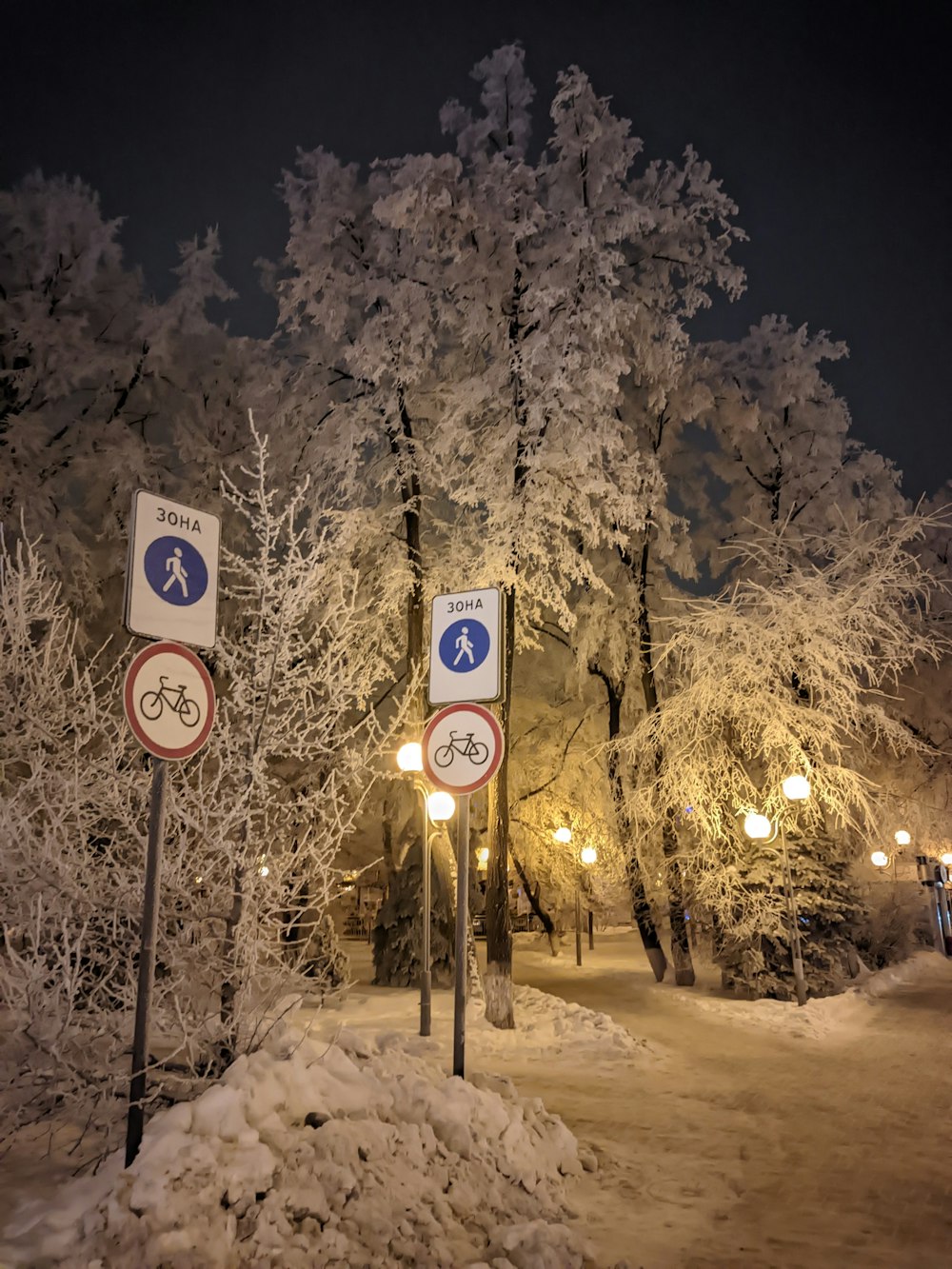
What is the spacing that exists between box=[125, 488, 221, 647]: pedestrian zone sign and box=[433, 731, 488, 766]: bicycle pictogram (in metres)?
2.03

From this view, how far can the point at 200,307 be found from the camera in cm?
1927

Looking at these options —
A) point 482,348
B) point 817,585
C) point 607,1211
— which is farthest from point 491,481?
point 607,1211

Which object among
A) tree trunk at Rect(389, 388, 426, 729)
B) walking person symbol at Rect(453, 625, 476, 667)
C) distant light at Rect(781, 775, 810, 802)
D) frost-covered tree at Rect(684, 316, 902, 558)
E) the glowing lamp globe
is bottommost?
the glowing lamp globe

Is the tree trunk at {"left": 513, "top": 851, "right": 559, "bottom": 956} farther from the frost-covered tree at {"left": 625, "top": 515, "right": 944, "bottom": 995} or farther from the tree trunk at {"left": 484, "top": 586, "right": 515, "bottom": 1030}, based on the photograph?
the tree trunk at {"left": 484, "top": 586, "right": 515, "bottom": 1030}

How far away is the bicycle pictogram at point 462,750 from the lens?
254 inches

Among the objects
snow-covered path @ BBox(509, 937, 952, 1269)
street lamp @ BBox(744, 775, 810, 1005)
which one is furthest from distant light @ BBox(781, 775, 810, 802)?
snow-covered path @ BBox(509, 937, 952, 1269)

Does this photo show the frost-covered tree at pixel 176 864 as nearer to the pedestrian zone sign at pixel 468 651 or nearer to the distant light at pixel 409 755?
the pedestrian zone sign at pixel 468 651

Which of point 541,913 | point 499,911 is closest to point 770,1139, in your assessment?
point 499,911

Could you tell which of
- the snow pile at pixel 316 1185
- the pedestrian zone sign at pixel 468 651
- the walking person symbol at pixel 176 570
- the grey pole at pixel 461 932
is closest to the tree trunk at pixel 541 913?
the grey pole at pixel 461 932

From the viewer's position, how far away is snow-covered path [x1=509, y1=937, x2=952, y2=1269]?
17.2ft

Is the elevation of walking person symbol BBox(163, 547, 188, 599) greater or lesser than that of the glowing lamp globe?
greater

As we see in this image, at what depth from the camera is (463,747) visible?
6.54m

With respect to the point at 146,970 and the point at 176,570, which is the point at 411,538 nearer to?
the point at 176,570

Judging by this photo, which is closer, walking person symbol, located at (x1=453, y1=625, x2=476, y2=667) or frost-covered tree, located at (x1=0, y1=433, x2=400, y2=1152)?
frost-covered tree, located at (x1=0, y1=433, x2=400, y2=1152)
